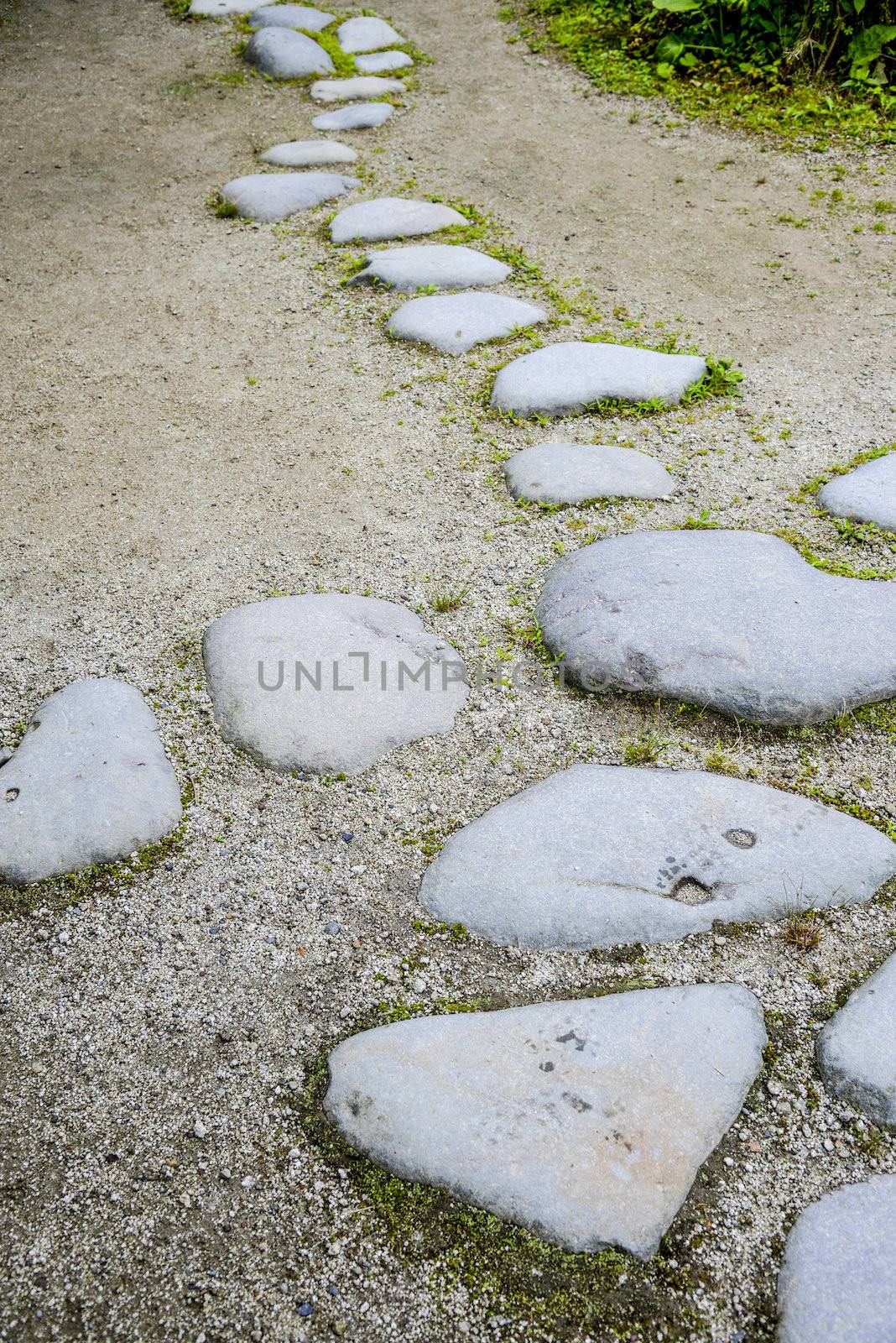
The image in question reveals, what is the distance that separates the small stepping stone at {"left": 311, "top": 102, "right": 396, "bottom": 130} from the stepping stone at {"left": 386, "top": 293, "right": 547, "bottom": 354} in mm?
2440

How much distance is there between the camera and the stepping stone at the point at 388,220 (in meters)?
5.24

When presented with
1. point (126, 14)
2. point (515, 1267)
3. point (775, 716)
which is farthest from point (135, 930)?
point (126, 14)

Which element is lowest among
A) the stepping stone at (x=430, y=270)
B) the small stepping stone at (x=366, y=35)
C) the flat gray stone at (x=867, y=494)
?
the flat gray stone at (x=867, y=494)

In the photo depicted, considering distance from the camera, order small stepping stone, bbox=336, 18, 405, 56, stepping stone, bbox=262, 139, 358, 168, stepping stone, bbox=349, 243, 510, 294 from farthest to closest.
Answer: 1. small stepping stone, bbox=336, 18, 405, 56
2. stepping stone, bbox=262, 139, 358, 168
3. stepping stone, bbox=349, 243, 510, 294

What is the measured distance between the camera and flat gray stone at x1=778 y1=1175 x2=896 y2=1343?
171cm

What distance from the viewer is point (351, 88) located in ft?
22.5

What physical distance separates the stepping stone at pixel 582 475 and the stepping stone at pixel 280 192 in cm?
259

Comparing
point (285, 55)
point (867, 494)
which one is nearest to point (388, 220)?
point (285, 55)

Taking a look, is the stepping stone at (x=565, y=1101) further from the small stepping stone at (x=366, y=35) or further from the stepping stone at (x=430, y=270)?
the small stepping stone at (x=366, y=35)

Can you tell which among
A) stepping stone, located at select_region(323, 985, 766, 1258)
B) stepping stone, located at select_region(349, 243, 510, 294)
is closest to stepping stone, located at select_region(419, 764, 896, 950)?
stepping stone, located at select_region(323, 985, 766, 1258)

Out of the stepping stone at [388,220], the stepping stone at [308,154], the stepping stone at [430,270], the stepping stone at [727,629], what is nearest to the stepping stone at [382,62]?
the stepping stone at [308,154]

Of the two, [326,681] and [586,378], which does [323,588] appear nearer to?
[326,681]

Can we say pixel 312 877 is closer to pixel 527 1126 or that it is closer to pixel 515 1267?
pixel 527 1126

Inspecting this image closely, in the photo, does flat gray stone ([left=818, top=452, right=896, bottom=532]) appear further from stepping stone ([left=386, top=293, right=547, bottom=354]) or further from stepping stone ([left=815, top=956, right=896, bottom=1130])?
stepping stone ([left=815, top=956, right=896, bottom=1130])
